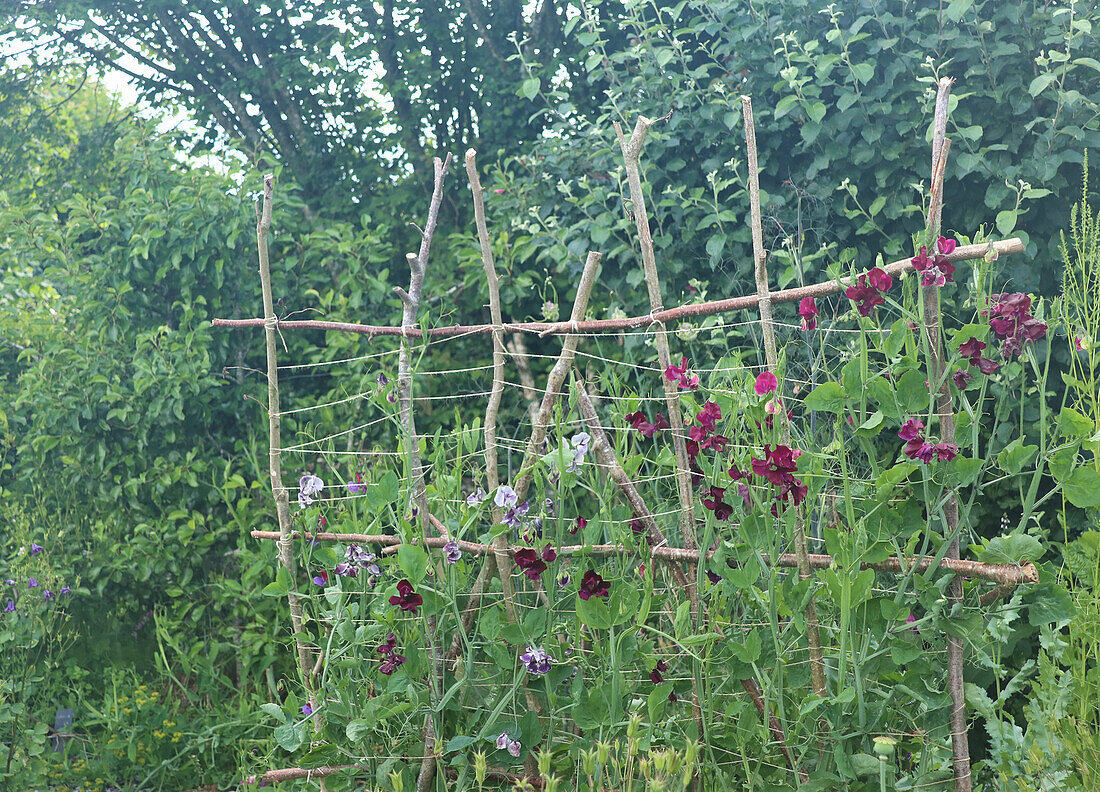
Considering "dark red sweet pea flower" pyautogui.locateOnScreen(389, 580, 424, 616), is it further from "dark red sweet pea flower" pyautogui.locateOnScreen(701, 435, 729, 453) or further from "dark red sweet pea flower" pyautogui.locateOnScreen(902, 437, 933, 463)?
"dark red sweet pea flower" pyautogui.locateOnScreen(902, 437, 933, 463)

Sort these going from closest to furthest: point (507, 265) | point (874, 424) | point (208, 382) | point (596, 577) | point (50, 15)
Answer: point (874, 424) < point (596, 577) < point (208, 382) < point (507, 265) < point (50, 15)

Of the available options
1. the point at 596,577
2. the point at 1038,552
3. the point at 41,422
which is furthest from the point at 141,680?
the point at 1038,552

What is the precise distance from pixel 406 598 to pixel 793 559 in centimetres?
82

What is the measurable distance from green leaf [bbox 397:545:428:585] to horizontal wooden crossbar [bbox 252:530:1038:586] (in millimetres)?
47

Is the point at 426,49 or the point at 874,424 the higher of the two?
the point at 426,49

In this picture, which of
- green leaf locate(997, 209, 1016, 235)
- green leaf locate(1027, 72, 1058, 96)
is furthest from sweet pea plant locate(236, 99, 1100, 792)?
green leaf locate(1027, 72, 1058, 96)

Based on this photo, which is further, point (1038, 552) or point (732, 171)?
point (732, 171)

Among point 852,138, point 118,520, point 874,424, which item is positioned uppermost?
point 852,138

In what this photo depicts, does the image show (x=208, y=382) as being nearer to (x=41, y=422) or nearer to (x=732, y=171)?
(x=41, y=422)

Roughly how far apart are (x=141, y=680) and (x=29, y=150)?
3784 mm

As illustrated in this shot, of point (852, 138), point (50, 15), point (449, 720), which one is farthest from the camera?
point (50, 15)

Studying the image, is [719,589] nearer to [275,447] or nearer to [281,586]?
[281,586]

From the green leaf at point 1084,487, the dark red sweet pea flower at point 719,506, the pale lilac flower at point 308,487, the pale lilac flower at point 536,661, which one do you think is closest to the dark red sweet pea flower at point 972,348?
the green leaf at point 1084,487

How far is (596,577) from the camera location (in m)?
1.79
